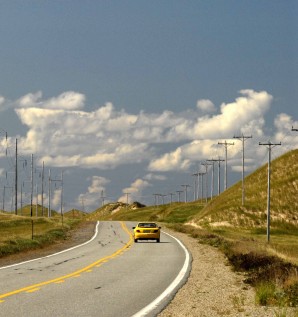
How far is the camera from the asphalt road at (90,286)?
1372cm

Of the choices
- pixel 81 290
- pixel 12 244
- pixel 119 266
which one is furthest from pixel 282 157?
pixel 81 290

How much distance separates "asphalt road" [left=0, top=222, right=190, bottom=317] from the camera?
13.7 m

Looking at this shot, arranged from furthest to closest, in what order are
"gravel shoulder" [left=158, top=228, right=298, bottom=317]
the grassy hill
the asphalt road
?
the grassy hill < the asphalt road < "gravel shoulder" [left=158, top=228, right=298, bottom=317]

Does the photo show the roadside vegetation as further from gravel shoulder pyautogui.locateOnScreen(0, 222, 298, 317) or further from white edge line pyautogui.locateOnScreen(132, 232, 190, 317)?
gravel shoulder pyautogui.locateOnScreen(0, 222, 298, 317)

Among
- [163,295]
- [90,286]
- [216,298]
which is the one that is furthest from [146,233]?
[216,298]

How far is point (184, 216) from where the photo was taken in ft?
496

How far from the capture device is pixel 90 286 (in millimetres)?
18250

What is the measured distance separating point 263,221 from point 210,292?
89700 millimetres

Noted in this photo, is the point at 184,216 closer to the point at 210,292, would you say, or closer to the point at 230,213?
the point at 230,213

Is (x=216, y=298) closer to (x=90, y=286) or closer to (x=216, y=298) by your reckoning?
(x=216, y=298)

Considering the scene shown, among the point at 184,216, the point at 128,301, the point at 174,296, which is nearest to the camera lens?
the point at 128,301

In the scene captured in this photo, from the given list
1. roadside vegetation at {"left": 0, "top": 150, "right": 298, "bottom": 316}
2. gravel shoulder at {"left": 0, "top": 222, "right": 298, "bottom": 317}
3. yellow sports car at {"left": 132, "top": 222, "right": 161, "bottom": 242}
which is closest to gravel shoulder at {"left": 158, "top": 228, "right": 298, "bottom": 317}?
gravel shoulder at {"left": 0, "top": 222, "right": 298, "bottom": 317}

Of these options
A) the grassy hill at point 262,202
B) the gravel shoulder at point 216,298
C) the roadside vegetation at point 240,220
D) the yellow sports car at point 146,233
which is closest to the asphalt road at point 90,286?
the gravel shoulder at point 216,298

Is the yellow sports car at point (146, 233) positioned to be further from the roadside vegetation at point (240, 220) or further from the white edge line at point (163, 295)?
the white edge line at point (163, 295)
